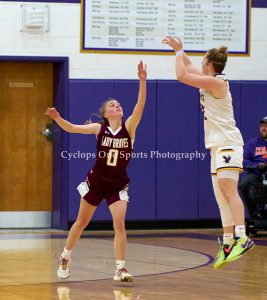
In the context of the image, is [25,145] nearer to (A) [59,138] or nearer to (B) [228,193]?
(A) [59,138]

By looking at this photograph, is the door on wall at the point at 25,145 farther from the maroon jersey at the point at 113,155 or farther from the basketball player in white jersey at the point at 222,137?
the basketball player in white jersey at the point at 222,137

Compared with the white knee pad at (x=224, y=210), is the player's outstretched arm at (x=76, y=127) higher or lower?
higher

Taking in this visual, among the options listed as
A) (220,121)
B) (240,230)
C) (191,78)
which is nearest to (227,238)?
(240,230)

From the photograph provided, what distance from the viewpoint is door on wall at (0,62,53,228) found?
12.2 m

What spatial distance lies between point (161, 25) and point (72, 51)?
1.37 metres

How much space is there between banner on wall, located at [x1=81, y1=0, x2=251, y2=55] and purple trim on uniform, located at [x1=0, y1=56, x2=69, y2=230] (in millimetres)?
459

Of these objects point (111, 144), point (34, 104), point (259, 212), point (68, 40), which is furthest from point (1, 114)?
point (111, 144)

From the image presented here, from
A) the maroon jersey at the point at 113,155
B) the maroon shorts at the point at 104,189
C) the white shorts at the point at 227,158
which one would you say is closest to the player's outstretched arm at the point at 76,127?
the maroon jersey at the point at 113,155

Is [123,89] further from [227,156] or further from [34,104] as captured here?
[227,156]

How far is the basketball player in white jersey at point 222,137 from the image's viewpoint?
6.86 m

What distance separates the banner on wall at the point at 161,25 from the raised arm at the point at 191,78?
5.34 m

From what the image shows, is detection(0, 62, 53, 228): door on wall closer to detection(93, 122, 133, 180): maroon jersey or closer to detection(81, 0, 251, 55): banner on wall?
detection(81, 0, 251, 55): banner on wall

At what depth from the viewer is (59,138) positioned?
40.0ft

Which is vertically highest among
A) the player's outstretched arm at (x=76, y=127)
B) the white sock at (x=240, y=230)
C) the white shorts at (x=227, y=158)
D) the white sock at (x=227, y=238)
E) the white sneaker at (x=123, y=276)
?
the player's outstretched arm at (x=76, y=127)
